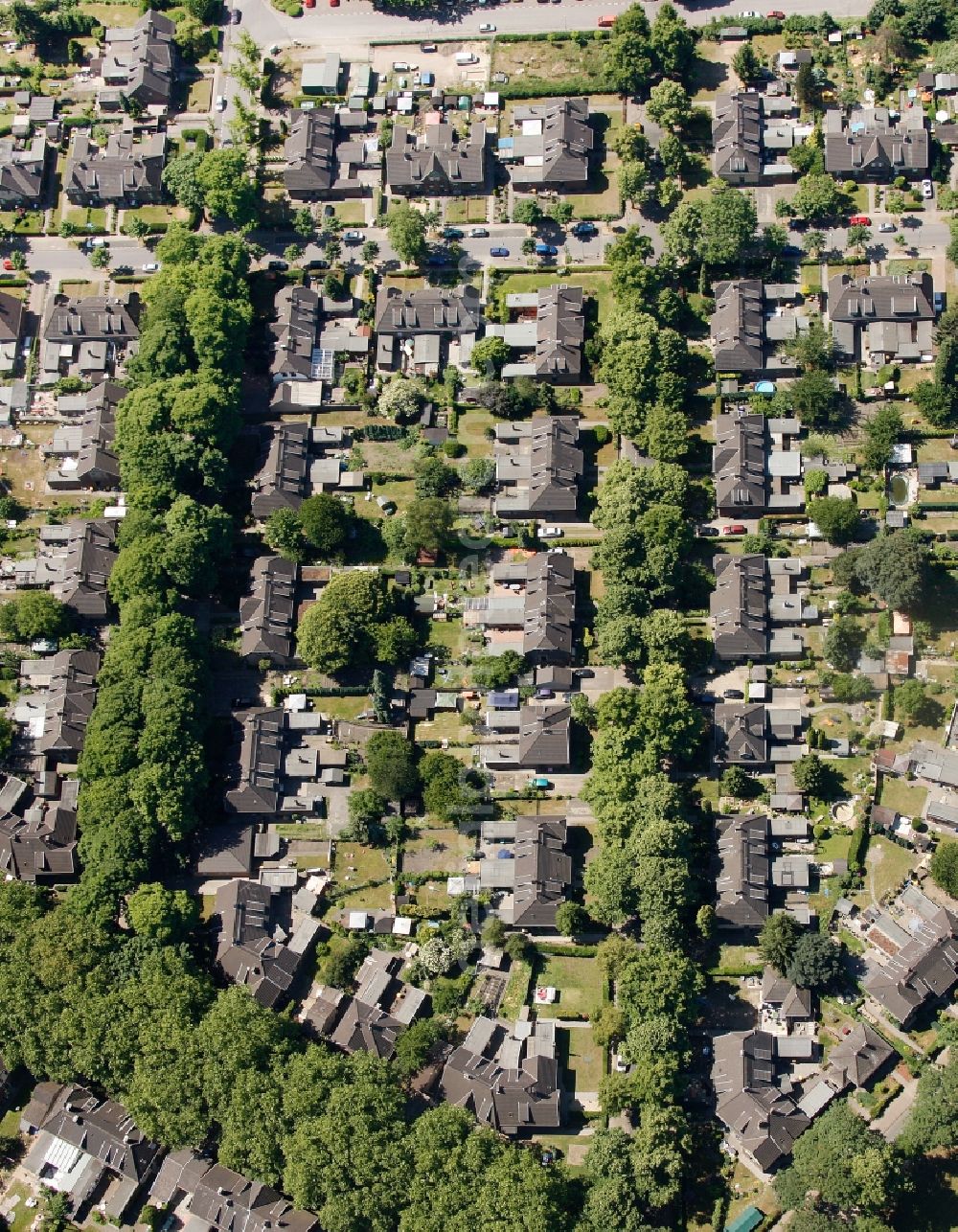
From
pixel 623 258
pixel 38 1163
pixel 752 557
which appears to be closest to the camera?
pixel 38 1163

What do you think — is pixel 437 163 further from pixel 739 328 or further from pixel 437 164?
pixel 739 328

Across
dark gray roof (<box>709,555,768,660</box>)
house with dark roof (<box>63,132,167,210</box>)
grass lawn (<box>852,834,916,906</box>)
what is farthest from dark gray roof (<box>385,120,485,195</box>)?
grass lawn (<box>852,834,916,906</box>)

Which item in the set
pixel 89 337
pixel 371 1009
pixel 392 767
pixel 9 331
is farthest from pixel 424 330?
pixel 371 1009

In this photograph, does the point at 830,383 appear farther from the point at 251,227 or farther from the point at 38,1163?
the point at 38,1163

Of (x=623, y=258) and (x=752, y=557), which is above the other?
(x=623, y=258)

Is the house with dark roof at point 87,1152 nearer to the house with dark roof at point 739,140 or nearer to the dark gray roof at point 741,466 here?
the dark gray roof at point 741,466

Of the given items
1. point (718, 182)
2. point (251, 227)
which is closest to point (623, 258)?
point (718, 182)
